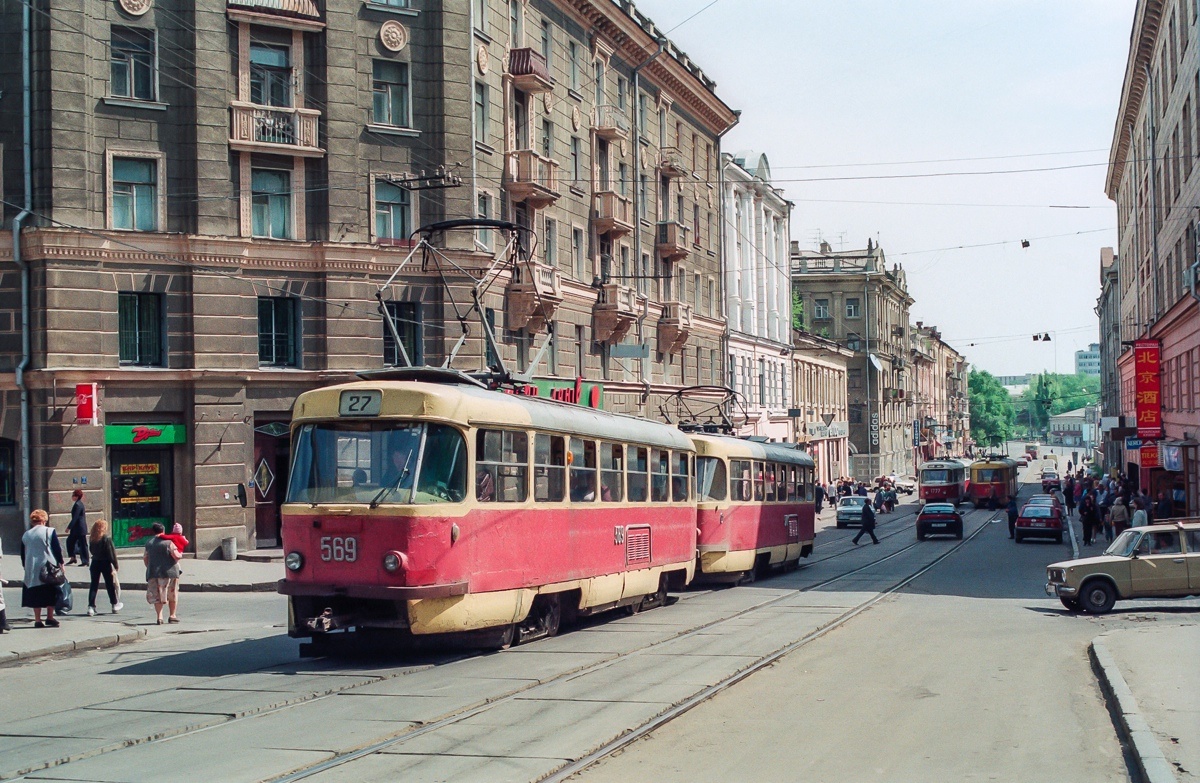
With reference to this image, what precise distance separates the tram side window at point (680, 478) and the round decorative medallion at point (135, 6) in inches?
676

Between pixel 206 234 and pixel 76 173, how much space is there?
312 centimetres

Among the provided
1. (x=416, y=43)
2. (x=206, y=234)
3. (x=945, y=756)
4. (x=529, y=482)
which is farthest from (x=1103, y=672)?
(x=416, y=43)

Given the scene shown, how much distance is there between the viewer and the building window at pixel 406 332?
33.2m

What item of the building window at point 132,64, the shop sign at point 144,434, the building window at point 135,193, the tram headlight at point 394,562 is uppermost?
the building window at point 132,64

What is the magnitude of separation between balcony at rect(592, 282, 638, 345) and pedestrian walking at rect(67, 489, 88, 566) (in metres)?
20.7

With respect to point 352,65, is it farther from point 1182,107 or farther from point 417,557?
point 1182,107

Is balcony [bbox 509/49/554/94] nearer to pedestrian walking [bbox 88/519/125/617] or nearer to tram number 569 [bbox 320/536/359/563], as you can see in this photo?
pedestrian walking [bbox 88/519/125/617]

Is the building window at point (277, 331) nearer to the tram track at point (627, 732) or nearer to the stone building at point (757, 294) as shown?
the tram track at point (627, 732)

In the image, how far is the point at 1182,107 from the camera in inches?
1535

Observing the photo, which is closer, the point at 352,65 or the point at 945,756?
the point at 945,756

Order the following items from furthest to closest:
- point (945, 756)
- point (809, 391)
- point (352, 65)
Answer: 1. point (809, 391)
2. point (352, 65)
3. point (945, 756)

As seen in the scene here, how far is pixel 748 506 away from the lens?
27328 mm

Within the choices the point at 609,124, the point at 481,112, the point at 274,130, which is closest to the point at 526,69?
the point at 481,112

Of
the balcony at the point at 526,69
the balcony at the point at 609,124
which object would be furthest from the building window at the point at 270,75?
the balcony at the point at 609,124
